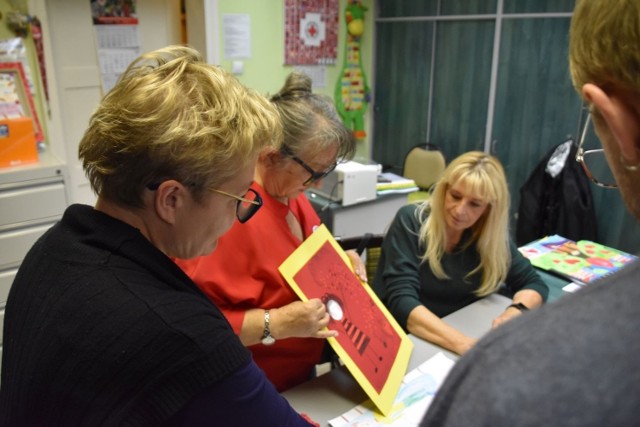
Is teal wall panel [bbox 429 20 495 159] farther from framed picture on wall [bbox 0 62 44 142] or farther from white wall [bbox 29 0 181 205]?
framed picture on wall [bbox 0 62 44 142]

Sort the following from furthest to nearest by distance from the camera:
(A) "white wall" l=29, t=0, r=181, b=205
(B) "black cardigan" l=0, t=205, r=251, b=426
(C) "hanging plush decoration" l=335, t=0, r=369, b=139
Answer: (C) "hanging plush decoration" l=335, t=0, r=369, b=139 < (A) "white wall" l=29, t=0, r=181, b=205 < (B) "black cardigan" l=0, t=205, r=251, b=426

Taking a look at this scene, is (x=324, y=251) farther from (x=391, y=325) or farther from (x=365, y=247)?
(x=365, y=247)

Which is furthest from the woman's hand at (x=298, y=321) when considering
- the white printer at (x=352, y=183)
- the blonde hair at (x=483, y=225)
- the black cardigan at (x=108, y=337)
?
the white printer at (x=352, y=183)

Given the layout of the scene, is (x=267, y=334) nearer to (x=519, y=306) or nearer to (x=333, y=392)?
(x=333, y=392)

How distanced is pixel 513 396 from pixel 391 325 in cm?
120

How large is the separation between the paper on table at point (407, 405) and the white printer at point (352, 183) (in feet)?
5.62

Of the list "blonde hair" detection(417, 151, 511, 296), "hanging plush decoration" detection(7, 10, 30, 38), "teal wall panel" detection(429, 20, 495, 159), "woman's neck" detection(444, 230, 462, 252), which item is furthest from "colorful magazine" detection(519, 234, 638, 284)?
"hanging plush decoration" detection(7, 10, 30, 38)

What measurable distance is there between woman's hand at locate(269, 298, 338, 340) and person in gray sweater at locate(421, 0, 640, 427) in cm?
86

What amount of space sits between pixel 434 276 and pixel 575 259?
78 centimetres

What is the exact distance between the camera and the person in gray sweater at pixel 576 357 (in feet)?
1.17

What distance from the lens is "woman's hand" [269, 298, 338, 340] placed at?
4.14 ft

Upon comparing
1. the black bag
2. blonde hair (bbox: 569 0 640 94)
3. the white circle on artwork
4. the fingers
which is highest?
blonde hair (bbox: 569 0 640 94)

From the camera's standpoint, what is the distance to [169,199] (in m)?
0.81

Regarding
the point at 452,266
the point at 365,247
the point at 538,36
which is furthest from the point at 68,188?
the point at 538,36
